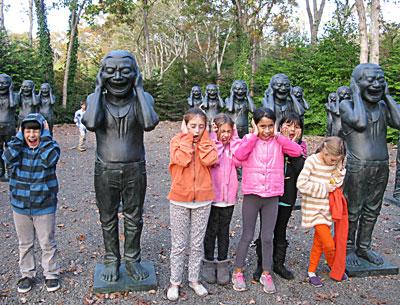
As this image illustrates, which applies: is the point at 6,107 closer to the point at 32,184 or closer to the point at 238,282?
the point at 32,184

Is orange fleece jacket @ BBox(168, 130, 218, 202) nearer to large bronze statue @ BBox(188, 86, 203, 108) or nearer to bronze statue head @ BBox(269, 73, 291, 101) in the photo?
bronze statue head @ BBox(269, 73, 291, 101)

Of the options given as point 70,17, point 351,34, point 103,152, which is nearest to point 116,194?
point 103,152

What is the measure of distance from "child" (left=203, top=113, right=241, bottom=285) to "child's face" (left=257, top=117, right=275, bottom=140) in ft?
0.77

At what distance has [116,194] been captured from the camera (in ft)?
12.1

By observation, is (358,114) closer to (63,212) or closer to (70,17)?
(63,212)

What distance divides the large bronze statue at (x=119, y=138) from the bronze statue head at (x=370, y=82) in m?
2.16

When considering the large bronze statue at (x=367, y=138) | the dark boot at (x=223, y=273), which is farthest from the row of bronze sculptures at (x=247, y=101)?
the dark boot at (x=223, y=273)

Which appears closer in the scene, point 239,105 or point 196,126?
point 196,126

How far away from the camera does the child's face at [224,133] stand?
3.72 metres

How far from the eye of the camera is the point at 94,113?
135 inches

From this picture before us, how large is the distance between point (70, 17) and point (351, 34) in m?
13.8

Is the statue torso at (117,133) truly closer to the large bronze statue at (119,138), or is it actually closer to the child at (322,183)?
the large bronze statue at (119,138)

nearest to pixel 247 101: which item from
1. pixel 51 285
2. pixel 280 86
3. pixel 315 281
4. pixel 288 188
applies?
pixel 280 86

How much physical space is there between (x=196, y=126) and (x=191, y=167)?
372mm
